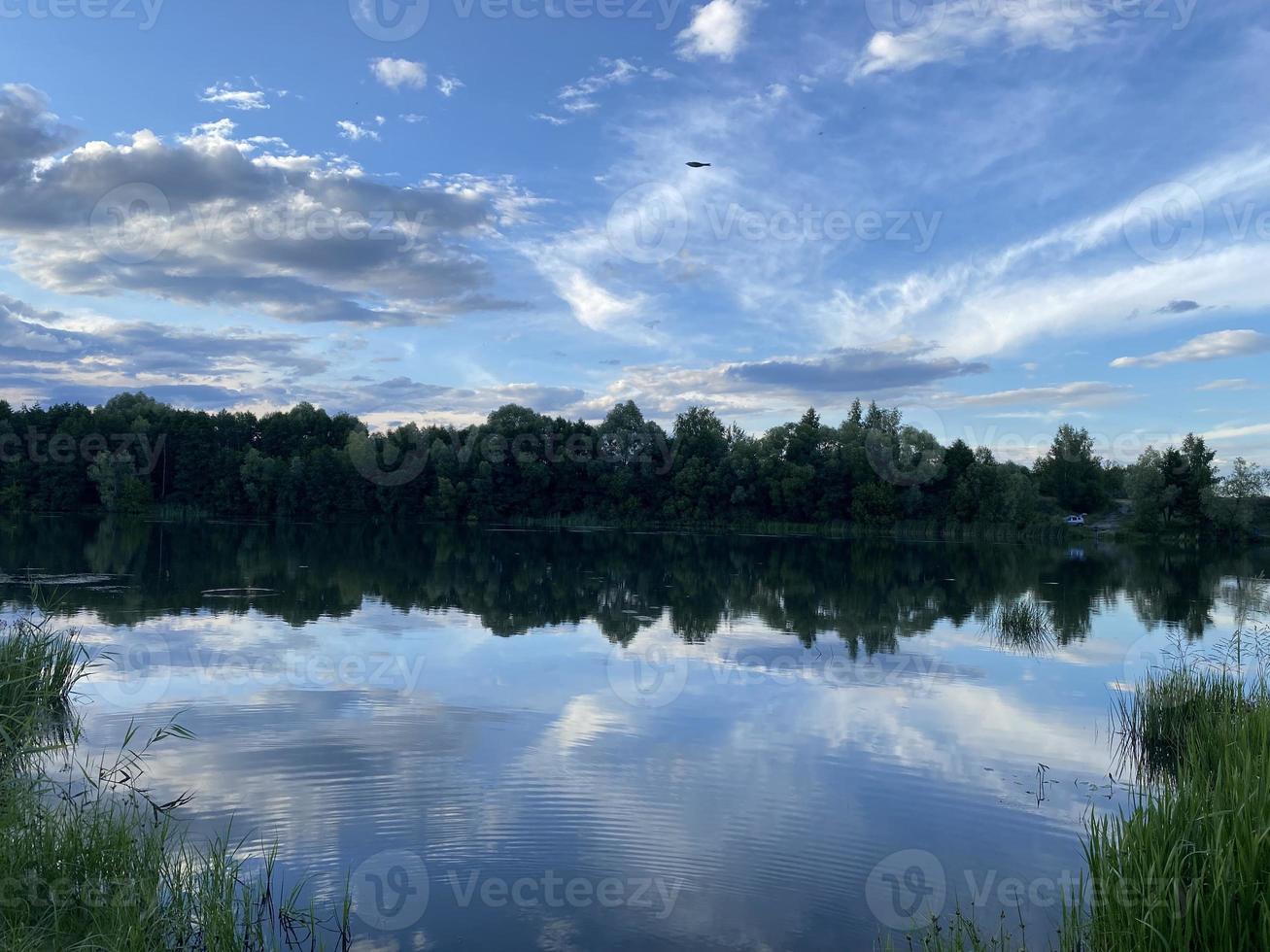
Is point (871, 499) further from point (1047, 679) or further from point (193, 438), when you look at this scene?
point (193, 438)

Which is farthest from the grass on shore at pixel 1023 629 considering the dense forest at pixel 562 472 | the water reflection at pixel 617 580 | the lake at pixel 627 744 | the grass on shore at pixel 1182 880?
the dense forest at pixel 562 472

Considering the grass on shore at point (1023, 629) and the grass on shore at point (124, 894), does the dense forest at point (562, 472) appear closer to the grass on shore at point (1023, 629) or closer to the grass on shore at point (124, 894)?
the grass on shore at point (1023, 629)

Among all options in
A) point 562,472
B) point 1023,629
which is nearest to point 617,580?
point 1023,629

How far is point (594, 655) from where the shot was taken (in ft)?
58.8

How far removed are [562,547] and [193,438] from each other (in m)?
52.0

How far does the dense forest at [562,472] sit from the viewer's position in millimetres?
70663

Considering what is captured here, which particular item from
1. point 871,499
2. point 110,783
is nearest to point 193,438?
point 871,499

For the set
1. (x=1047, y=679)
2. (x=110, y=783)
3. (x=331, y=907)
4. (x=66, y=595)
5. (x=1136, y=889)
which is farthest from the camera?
(x=66, y=595)

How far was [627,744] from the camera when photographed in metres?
11.6

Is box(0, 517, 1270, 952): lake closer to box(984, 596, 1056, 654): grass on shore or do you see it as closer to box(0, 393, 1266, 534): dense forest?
box(984, 596, 1056, 654): grass on shore

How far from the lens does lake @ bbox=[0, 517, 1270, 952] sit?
7254mm

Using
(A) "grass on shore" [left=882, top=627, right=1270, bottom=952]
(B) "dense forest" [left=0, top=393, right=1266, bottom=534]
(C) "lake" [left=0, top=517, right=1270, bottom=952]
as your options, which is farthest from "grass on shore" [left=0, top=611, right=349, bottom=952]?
(B) "dense forest" [left=0, top=393, right=1266, bottom=534]

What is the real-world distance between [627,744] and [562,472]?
69289 mm

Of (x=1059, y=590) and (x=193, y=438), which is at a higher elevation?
(x=193, y=438)
